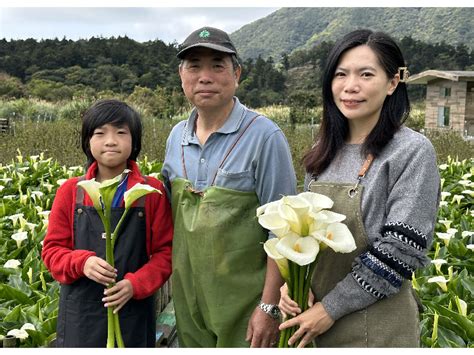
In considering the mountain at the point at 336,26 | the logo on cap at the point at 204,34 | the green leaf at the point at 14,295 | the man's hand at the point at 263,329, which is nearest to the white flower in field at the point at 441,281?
the man's hand at the point at 263,329

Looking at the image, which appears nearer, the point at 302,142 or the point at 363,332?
the point at 363,332

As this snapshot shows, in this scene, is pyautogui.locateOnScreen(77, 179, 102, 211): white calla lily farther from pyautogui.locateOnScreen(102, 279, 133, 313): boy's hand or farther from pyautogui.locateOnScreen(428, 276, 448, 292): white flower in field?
pyautogui.locateOnScreen(428, 276, 448, 292): white flower in field

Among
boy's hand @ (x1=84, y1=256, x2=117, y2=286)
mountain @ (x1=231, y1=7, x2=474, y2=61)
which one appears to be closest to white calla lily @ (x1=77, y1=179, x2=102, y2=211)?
boy's hand @ (x1=84, y1=256, x2=117, y2=286)

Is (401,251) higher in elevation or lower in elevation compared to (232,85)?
lower

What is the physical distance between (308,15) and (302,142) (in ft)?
295

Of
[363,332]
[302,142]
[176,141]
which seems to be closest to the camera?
[363,332]

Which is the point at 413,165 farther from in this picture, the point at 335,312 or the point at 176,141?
the point at 176,141

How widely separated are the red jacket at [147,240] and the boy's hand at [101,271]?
13 centimetres

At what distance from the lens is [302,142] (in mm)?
10305

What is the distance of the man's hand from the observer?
209 centimetres

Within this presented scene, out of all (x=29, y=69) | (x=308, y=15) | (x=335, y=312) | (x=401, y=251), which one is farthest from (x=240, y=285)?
(x=308, y=15)

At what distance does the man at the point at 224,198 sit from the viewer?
6.84 feet

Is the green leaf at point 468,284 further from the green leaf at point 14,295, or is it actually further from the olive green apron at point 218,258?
the green leaf at point 14,295

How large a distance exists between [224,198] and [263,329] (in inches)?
19.1
